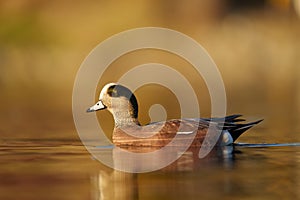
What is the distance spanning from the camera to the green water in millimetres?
9031

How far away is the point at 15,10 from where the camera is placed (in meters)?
28.8

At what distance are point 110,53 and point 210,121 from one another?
16823 millimetres

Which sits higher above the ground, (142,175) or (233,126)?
(233,126)

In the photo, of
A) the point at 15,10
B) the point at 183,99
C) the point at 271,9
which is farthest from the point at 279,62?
the point at 183,99

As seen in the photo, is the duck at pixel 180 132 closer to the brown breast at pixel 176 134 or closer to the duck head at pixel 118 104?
the brown breast at pixel 176 134

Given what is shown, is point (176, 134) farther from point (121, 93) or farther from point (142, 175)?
point (142, 175)

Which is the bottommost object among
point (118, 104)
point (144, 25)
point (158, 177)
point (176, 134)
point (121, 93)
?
point (158, 177)

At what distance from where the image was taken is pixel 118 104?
13008mm

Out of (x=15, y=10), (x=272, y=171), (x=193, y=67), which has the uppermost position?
(x=15, y=10)

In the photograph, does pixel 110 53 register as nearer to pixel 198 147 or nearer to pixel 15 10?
pixel 15 10

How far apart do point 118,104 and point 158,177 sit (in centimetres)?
311

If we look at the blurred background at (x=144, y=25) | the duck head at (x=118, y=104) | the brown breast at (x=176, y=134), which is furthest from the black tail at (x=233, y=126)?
the blurred background at (x=144, y=25)

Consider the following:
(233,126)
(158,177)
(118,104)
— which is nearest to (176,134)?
(233,126)

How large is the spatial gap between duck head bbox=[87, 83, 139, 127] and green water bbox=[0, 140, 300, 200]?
3.36 feet
